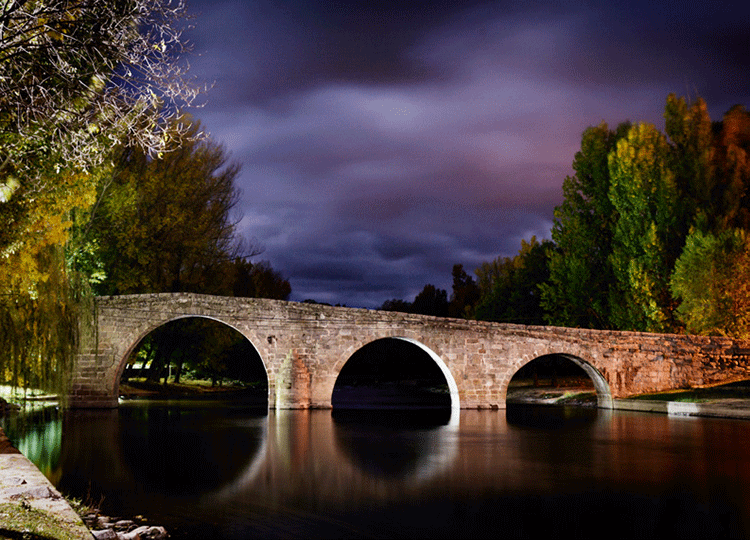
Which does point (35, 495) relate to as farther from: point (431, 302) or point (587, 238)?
point (431, 302)

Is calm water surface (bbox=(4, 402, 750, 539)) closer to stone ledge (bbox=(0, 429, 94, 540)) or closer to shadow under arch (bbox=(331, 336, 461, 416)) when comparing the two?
stone ledge (bbox=(0, 429, 94, 540))

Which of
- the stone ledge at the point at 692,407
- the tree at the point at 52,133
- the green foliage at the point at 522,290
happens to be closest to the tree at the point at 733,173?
the stone ledge at the point at 692,407

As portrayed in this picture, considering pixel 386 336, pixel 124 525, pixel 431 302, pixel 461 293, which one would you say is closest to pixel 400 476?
pixel 124 525

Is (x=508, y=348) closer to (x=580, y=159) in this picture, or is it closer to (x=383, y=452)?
(x=383, y=452)

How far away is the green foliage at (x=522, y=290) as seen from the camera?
123 ft

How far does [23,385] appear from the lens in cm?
1073

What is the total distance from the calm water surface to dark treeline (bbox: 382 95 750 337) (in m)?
9.60

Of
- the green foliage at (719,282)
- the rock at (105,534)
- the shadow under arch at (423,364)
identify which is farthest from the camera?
the green foliage at (719,282)

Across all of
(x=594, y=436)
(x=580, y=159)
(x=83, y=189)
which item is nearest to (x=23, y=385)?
(x=83, y=189)

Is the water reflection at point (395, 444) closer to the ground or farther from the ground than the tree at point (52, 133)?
closer to the ground

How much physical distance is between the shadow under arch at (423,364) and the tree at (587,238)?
7.27 metres

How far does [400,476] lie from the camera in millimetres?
9852

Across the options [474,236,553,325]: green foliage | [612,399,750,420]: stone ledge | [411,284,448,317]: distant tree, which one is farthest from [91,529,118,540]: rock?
[411,284,448,317]: distant tree

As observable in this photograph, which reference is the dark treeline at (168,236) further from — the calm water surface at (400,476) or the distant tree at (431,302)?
the distant tree at (431,302)
